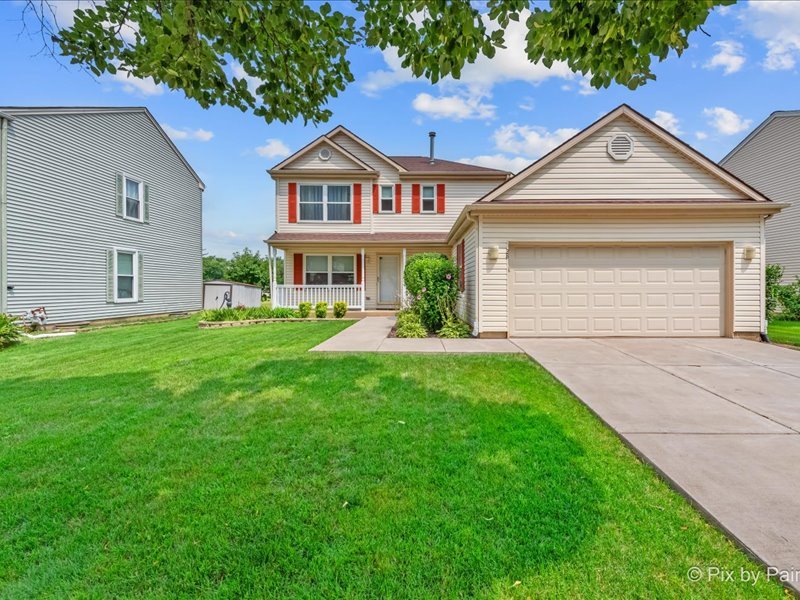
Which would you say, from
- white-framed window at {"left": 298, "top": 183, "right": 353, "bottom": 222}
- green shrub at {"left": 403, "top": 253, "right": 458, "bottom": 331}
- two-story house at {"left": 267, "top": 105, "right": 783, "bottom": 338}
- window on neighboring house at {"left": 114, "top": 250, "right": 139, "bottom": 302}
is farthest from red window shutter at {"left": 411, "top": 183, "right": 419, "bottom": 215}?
window on neighboring house at {"left": 114, "top": 250, "right": 139, "bottom": 302}

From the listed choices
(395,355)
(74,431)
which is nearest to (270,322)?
(395,355)

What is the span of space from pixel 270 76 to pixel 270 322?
395 inches

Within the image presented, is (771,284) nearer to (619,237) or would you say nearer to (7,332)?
(619,237)

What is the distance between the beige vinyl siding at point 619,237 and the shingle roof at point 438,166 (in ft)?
25.8

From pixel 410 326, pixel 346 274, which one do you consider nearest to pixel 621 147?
pixel 410 326

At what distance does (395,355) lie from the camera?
21.8ft

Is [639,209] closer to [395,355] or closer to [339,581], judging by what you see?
[395,355]

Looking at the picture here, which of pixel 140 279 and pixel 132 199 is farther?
pixel 140 279

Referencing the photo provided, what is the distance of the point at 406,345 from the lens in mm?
7613

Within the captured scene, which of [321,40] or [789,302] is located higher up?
[321,40]

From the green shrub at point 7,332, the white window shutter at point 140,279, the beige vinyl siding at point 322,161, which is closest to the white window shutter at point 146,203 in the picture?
the white window shutter at point 140,279

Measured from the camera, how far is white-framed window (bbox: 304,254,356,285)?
1541cm

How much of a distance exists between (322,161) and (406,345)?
10.5 meters

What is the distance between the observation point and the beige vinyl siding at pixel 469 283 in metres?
9.21
